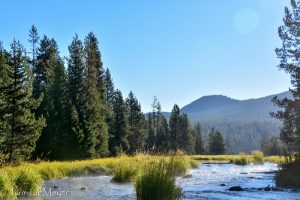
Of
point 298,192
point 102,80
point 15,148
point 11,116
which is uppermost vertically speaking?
point 102,80

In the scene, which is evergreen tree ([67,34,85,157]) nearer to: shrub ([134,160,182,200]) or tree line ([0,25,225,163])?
tree line ([0,25,225,163])

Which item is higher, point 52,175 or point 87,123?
point 87,123

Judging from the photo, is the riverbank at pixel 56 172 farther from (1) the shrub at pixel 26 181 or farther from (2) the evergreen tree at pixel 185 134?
(2) the evergreen tree at pixel 185 134

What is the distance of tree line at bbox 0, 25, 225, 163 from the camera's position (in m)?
34.0

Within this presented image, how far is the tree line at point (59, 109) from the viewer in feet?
111

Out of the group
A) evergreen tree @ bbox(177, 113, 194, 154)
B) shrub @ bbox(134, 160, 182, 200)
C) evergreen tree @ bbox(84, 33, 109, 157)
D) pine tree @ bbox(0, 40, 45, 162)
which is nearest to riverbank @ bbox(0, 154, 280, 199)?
shrub @ bbox(134, 160, 182, 200)

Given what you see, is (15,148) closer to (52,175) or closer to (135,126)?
(52,175)

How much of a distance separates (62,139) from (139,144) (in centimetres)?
3810

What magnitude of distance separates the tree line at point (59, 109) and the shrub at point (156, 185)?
11.7 feet

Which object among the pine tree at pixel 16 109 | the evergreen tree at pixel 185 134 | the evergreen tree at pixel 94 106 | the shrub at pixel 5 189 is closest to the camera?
the shrub at pixel 5 189

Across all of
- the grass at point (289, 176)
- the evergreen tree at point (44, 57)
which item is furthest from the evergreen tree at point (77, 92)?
the grass at point (289, 176)

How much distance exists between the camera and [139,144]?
86.6m

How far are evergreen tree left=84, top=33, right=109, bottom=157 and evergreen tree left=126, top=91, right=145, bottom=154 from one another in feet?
56.7

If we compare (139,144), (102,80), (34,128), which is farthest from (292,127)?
(139,144)
